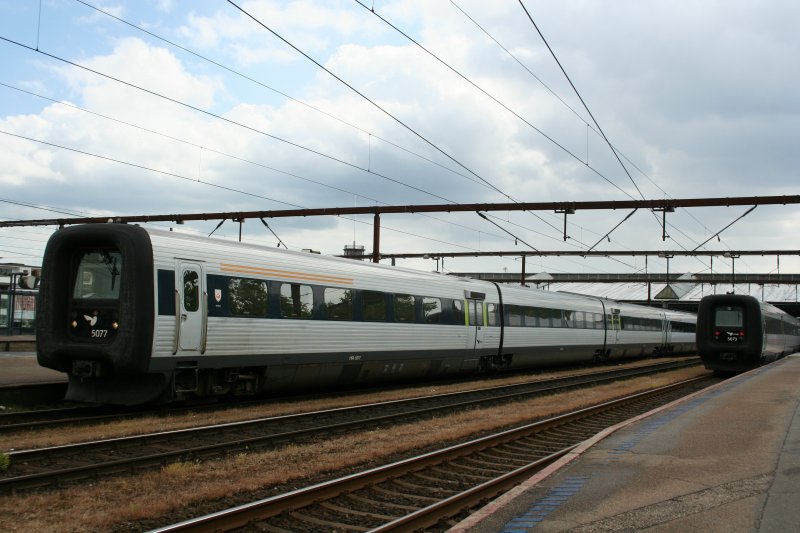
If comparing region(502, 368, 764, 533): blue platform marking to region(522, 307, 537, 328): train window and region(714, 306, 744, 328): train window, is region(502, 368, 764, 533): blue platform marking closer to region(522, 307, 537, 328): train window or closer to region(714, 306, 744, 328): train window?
region(522, 307, 537, 328): train window

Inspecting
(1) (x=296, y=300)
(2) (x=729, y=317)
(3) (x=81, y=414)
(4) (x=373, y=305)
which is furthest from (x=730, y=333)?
(3) (x=81, y=414)

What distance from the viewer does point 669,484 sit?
7.69 metres

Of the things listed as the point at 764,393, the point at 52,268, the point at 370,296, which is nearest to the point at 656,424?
the point at 764,393

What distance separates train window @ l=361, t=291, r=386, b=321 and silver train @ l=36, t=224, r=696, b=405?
4 cm

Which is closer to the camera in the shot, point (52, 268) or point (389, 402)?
point (52, 268)

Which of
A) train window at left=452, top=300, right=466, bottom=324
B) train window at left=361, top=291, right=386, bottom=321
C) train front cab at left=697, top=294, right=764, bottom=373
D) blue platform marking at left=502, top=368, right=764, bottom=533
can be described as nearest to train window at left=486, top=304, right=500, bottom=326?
train window at left=452, top=300, right=466, bottom=324

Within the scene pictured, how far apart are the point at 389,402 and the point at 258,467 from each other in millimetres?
6687

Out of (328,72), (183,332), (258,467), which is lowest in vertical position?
(258,467)

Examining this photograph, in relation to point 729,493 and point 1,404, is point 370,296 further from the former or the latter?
point 729,493

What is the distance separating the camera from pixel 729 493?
7.18 m

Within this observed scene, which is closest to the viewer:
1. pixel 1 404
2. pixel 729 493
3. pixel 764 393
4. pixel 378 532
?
pixel 378 532

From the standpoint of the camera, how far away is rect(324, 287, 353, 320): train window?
1673cm

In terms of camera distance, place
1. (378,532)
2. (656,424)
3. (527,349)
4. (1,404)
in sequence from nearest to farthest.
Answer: (378,532)
(656,424)
(1,404)
(527,349)

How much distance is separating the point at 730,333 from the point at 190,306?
22.3m
